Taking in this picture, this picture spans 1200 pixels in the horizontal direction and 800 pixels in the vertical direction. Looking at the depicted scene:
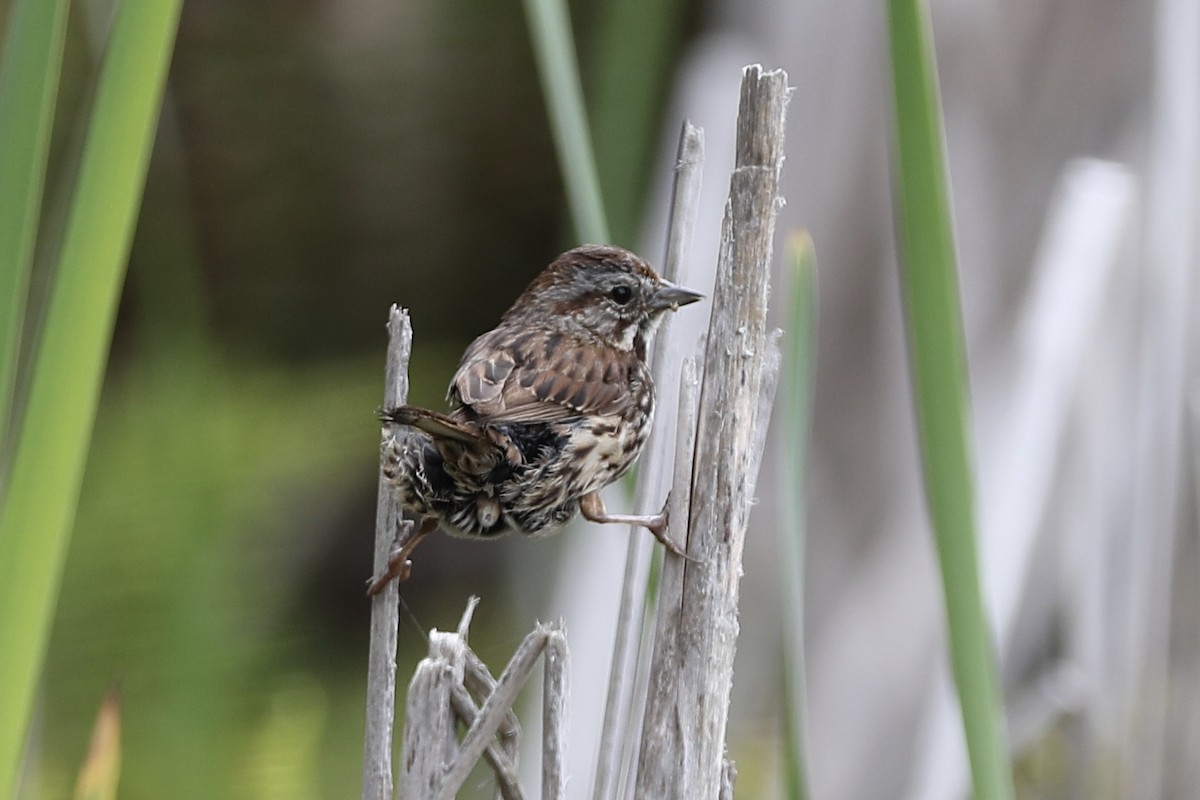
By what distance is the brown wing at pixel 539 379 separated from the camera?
5.84 ft

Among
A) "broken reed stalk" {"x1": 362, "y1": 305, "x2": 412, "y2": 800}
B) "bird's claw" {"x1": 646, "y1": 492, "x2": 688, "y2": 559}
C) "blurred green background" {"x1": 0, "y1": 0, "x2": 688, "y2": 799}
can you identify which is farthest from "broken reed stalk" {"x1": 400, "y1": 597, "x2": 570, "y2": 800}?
"blurred green background" {"x1": 0, "y1": 0, "x2": 688, "y2": 799}

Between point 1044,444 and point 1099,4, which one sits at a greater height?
point 1099,4

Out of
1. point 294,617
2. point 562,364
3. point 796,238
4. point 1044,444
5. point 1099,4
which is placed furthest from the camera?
point 294,617

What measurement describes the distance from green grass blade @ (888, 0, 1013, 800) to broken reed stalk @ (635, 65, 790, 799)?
22 centimetres

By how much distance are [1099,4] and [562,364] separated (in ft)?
4.74

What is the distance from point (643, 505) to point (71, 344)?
73cm

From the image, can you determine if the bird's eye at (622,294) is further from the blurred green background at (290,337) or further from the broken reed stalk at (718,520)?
the broken reed stalk at (718,520)

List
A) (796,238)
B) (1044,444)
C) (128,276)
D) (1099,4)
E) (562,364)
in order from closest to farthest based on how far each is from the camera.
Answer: (796,238) → (562,364) → (1044,444) → (1099,4) → (128,276)

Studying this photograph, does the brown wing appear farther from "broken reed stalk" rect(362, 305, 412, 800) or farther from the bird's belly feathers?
"broken reed stalk" rect(362, 305, 412, 800)

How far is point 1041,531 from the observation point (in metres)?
2.72

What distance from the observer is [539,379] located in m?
1.91

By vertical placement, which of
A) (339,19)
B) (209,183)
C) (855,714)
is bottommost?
(855,714)

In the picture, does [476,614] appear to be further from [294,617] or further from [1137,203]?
[1137,203]

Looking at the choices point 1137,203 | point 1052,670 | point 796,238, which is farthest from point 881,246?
point 796,238
